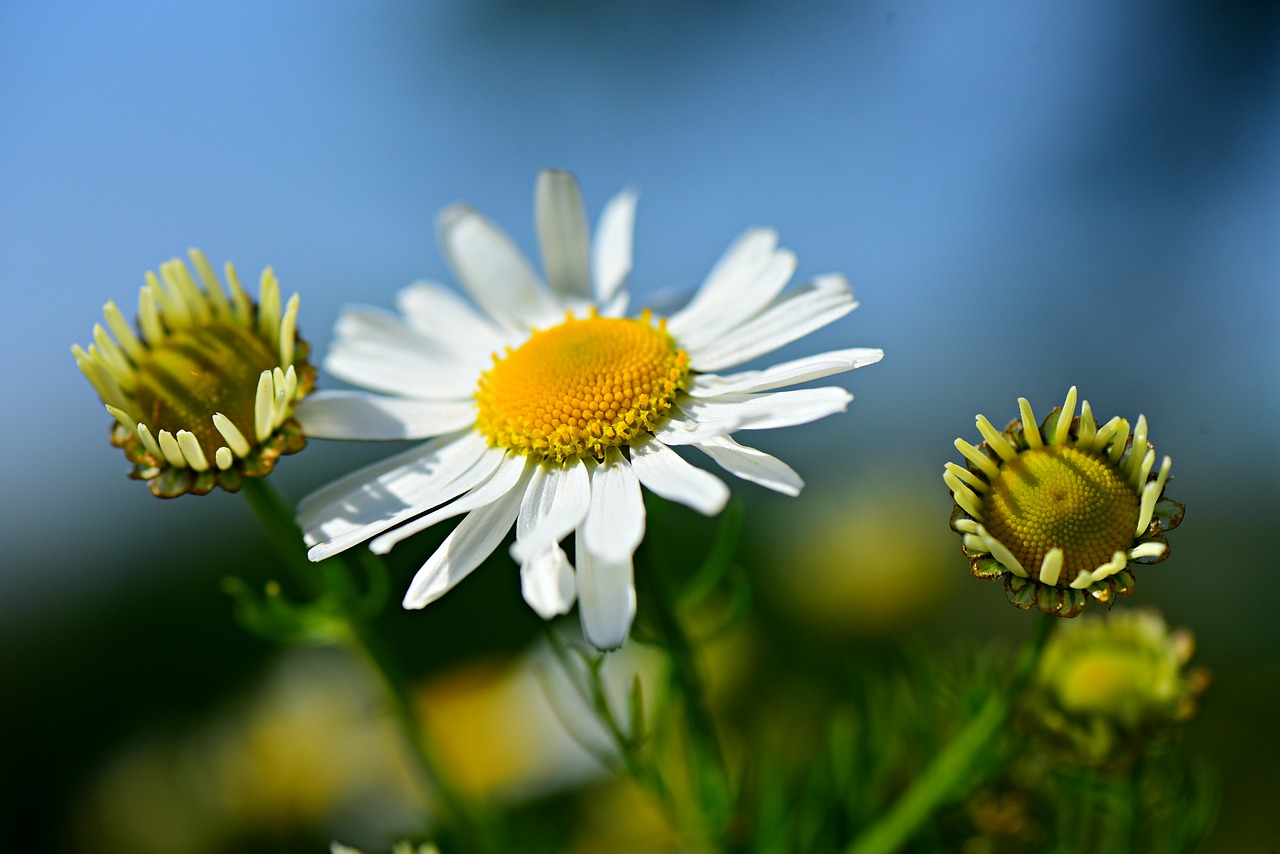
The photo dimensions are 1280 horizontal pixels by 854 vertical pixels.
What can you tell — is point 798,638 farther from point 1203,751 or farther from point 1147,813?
point 1147,813

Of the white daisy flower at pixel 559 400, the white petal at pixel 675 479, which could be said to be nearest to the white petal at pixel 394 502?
the white daisy flower at pixel 559 400

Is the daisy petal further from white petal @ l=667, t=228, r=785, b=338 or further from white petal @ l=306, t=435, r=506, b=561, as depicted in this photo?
white petal @ l=306, t=435, r=506, b=561

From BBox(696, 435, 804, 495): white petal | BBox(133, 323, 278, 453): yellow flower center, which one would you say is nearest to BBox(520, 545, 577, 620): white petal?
BBox(696, 435, 804, 495): white petal

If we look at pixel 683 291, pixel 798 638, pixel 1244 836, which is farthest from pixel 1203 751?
pixel 683 291

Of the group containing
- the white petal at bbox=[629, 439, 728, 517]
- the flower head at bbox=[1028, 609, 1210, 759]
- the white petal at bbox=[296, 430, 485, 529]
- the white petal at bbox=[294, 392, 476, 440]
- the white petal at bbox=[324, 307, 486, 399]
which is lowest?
the flower head at bbox=[1028, 609, 1210, 759]

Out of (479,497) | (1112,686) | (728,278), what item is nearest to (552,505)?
(479,497)

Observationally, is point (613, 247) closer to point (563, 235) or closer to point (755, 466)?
point (563, 235)
